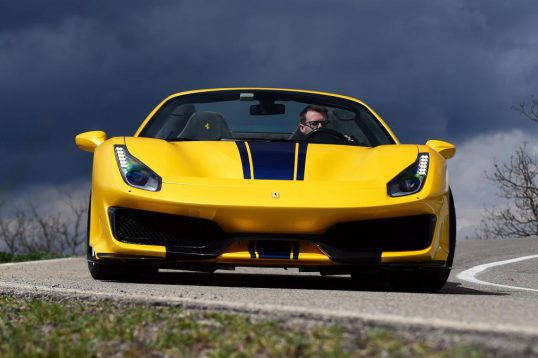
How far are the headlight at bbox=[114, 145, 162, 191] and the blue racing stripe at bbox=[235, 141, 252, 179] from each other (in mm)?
545

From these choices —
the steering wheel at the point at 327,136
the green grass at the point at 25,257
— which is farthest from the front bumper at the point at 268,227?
the green grass at the point at 25,257

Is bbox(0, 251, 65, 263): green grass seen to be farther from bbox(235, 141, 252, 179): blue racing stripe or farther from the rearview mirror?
bbox(235, 141, 252, 179): blue racing stripe

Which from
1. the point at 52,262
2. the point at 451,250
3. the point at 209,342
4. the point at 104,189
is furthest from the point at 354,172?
the point at 52,262

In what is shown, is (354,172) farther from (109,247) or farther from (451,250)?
(109,247)

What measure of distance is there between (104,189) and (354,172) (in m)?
1.63

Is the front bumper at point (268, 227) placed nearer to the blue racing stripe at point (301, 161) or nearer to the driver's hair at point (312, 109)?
the blue racing stripe at point (301, 161)

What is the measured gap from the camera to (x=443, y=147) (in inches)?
264

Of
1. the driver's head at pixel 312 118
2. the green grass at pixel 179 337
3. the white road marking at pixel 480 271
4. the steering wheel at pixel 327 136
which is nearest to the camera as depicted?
the green grass at pixel 179 337

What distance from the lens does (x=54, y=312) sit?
4.49 meters

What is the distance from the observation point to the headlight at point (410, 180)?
231 inches

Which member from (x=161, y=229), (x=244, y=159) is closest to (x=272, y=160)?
(x=244, y=159)

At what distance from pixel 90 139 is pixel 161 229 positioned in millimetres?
1226

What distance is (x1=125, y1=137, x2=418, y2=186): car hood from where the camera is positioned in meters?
5.86

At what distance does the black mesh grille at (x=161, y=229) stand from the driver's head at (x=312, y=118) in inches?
74.3
